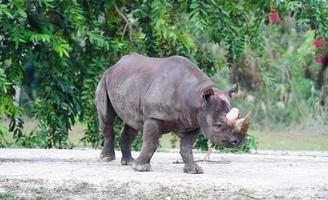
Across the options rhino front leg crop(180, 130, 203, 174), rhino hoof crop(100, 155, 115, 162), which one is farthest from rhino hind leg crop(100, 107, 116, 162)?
rhino front leg crop(180, 130, 203, 174)

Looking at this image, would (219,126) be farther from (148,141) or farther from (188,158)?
(148,141)


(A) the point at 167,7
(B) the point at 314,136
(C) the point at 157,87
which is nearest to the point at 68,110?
(A) the point at 167,7

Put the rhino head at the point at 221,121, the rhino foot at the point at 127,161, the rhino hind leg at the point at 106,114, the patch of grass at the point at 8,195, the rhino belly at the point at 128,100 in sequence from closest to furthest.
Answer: the patch of grass at the point at 8,195
the rhino head at the point at 221,121
the rhino belly at the point at 128,100
the rhino foot at the point at 127,161
the rhino hind leg at the point at 106,114

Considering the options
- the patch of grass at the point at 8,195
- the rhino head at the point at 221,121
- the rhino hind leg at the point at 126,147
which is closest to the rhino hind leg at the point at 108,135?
the rhino hind leg at the point at 126,147

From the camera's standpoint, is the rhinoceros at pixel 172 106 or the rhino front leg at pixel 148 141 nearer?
the rhinoceros at pixel 172 106

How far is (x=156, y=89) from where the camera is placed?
33.5ft

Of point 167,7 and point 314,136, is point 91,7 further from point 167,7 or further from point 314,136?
point 314,136

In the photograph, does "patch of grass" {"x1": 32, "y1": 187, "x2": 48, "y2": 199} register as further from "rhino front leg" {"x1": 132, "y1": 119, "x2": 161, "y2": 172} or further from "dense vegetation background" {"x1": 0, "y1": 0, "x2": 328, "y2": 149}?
"dense vegetation background" {"x1": 0, "y1": 0, "x2": 328, "y2": 149}

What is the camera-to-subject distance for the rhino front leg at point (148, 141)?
10.1 m

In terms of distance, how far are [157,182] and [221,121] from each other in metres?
0.92

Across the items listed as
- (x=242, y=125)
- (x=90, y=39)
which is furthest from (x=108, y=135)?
(x=90, y=39)

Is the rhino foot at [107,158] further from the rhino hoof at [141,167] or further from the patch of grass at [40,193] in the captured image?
the patch of grass at [40,193]

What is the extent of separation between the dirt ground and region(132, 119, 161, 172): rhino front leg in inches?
4.1

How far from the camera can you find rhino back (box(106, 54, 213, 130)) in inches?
397
